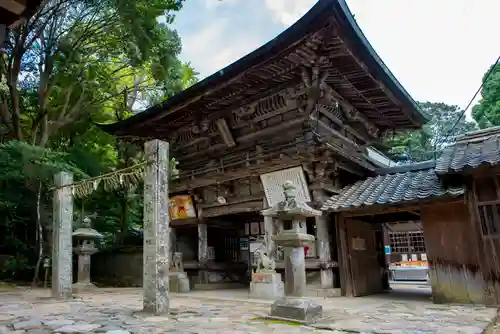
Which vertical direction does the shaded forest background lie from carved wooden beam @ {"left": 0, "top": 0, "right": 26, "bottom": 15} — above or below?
above

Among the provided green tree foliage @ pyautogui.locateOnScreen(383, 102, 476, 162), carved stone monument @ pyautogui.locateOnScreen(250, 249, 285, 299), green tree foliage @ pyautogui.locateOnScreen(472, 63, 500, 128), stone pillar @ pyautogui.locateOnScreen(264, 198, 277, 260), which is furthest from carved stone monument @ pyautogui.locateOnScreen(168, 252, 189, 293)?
green tree foliage @ pyautogui.locateOnScreen(472, 63, 500, 128)

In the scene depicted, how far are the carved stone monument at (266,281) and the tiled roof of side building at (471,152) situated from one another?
4737 millimetres

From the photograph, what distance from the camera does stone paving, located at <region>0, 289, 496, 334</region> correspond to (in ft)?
17.1

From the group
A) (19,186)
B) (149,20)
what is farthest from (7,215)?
(149,20)

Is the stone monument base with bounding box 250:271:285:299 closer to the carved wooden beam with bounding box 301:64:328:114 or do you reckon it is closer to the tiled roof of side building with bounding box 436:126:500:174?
the tiled roof of side building with bounding box 436:126:500:174

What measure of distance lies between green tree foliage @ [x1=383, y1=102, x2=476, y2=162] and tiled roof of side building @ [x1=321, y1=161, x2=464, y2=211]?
46.3 ft

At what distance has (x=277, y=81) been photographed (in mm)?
9945

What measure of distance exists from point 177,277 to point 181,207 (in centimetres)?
241

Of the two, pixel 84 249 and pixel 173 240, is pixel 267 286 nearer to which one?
pixel 173 240

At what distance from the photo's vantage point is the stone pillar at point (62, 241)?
367 inches

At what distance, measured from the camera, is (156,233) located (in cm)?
670

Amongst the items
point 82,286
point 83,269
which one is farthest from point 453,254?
point 83,269

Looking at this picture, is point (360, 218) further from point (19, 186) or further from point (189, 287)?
point (19, 186)

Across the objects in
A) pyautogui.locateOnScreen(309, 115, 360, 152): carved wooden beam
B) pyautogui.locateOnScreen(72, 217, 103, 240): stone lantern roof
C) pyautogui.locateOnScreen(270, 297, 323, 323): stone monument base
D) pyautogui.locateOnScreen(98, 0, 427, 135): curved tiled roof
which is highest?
pyautogui.locateOnScreen(98, 0, 427, 135): curved tiled roof
